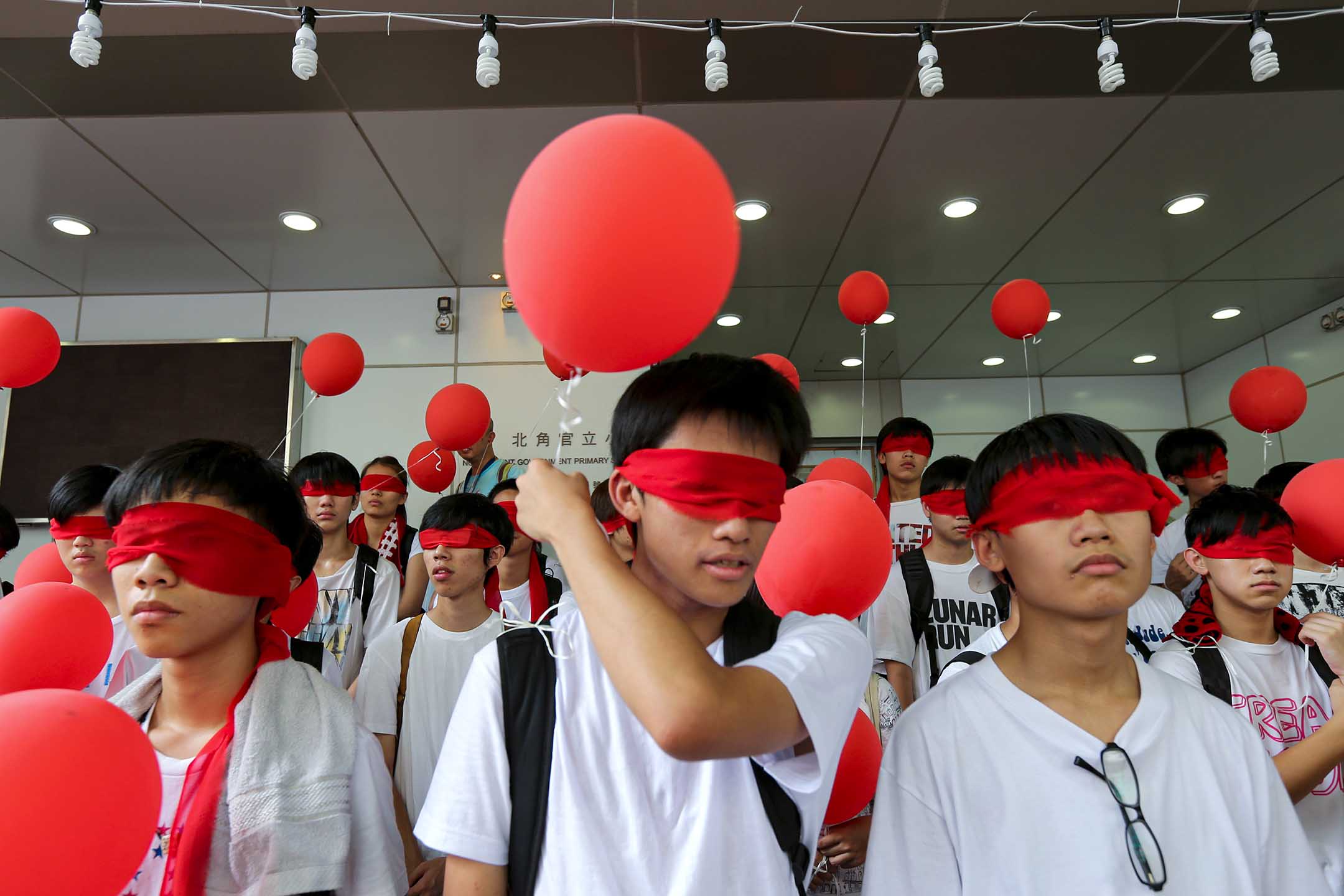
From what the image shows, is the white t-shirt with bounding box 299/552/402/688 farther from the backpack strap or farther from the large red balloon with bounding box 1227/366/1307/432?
the large red balloon with bounding box 1227/366/1307/432

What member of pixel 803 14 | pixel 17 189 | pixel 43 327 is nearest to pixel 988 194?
pixel 803 14

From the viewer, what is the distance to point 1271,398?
136 inches

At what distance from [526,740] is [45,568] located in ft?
6.61

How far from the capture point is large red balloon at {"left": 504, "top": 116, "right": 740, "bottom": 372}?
0.87m

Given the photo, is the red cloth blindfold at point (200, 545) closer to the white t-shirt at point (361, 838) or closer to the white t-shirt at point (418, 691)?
the white t-shirt at point (361, 838)

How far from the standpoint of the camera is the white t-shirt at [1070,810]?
1.04 meters

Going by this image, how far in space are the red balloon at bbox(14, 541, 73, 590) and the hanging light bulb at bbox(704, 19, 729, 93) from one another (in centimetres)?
229

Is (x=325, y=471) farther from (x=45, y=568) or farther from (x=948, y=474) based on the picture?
(x=948, y=474)

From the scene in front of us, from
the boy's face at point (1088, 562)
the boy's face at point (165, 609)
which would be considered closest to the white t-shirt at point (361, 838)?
the boy's face at point (165, 609)

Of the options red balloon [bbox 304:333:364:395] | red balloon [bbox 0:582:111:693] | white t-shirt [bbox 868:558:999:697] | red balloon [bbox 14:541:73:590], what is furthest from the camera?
red balloon [bbox 304:333:364:395]

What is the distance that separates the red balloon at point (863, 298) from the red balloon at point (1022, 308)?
0.56m

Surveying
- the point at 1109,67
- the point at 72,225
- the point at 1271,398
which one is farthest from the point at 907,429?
the point at 72,225

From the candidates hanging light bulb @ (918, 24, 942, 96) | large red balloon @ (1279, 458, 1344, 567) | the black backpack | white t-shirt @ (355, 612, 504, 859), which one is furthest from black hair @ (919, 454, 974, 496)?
the black backpack

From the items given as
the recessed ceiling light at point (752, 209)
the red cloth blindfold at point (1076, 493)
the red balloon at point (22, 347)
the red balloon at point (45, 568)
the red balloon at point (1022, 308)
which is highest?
the recessed ceiling light at point (752, 209)
